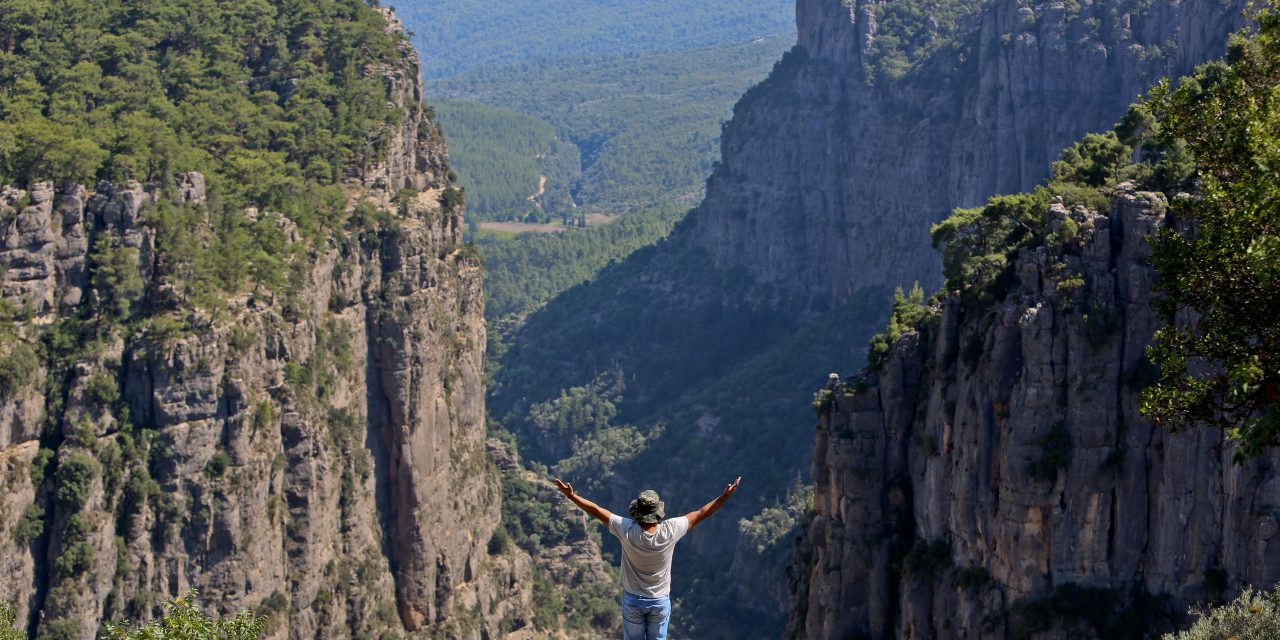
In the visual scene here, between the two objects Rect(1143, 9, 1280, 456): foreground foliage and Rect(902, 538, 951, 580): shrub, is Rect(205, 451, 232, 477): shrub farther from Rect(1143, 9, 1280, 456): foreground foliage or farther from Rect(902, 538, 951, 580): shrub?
Rect(1143, 9, 1280, 456): foreground foliage

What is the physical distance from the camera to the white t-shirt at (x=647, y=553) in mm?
24891

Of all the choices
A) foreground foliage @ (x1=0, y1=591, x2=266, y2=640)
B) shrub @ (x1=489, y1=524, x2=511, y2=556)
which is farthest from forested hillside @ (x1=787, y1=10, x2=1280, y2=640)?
shrub @ (x1=489, y1=524, x2=511, y2=556)

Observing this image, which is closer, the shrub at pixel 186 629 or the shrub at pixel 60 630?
the shrub at pixel 186 629

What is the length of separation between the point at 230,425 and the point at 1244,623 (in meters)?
55.8

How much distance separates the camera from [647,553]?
24953 mm

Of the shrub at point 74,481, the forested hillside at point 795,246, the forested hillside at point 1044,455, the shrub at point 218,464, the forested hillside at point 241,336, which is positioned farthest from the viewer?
the forested hillside at point 795,246

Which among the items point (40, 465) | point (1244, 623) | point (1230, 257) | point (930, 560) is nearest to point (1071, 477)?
point (930, 560)

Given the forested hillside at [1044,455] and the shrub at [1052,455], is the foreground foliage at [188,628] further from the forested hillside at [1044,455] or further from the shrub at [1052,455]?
the shrub at [1052,455]

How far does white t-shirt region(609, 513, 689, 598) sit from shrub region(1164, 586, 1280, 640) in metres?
13.2

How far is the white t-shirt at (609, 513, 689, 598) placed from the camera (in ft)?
81.7

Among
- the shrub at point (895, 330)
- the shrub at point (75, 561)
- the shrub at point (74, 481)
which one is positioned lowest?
the shrub at point (75, 561)

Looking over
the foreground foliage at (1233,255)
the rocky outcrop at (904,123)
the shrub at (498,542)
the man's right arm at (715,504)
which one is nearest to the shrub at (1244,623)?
the foreground foliage at (1233,255)

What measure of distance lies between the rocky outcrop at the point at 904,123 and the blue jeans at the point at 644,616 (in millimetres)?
92093

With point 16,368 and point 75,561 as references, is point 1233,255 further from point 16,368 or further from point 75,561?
point 75,561
